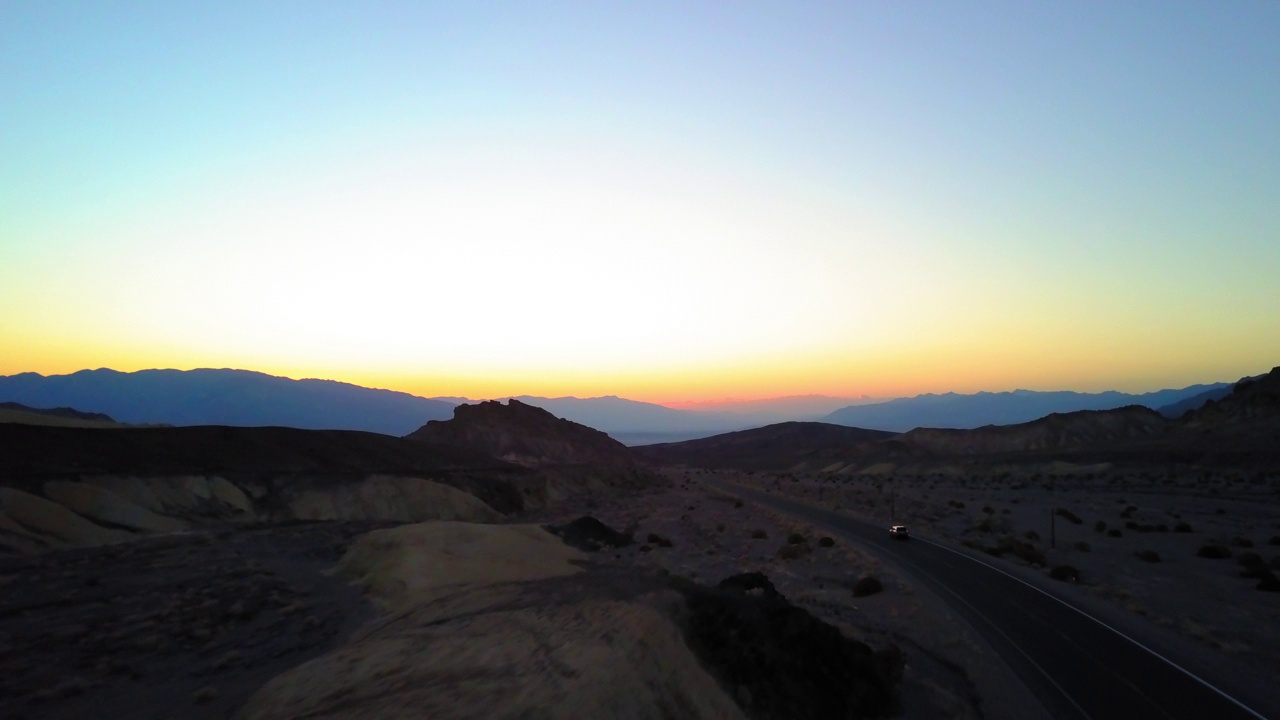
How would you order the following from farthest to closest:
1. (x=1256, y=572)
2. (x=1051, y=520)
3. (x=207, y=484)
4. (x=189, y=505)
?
(x=207, y=484), (x=1051, y=520), (x=189, y=505), (x=1256, y=572)

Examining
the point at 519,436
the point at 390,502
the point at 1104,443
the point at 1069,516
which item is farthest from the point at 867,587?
the point at 1104,443

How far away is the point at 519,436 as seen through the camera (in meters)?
140

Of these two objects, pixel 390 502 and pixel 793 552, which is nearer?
pixel 793 552

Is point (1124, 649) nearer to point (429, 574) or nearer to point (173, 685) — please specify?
point (429, 574)

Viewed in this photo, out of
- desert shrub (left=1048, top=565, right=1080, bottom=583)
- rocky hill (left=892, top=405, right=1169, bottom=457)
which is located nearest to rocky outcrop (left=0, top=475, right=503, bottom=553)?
desert shrub (left=1048, top=565, right=1080, bottom=583)

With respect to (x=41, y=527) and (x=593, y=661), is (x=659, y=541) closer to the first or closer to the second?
(x=593, y=661)

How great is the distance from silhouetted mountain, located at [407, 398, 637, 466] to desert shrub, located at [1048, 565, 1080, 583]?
10212 cm

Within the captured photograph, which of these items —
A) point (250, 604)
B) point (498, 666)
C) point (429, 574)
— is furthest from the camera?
point (429, 574)

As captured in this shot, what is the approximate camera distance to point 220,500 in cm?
4628

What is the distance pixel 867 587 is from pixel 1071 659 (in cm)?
950

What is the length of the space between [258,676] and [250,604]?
7.93 m

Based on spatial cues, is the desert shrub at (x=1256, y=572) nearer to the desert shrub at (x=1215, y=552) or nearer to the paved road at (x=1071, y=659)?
the desert shrub at (x=1215, y=552)

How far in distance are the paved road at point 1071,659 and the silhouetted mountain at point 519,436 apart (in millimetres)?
106072

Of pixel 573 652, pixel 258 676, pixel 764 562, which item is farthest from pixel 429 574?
pixel 764 562
